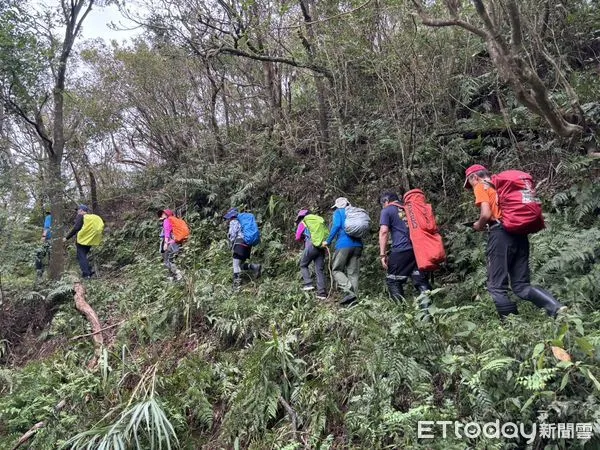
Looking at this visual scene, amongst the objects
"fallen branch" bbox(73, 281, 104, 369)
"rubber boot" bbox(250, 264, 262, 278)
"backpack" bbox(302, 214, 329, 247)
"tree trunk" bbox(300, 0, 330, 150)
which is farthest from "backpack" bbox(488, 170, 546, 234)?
"fallen branch" bbox(73, 281, 104, 369)

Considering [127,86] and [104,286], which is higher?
[127,86]

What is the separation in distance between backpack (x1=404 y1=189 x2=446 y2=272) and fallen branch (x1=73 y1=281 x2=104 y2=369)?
4.65 metres

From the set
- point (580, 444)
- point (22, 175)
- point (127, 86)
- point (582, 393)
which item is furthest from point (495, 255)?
point (127, 86)

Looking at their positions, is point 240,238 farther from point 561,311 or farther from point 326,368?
point 561,311

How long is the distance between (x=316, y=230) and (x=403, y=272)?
170 centimetres

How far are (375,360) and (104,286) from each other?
23.8ft

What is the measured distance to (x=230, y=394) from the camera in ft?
15.3

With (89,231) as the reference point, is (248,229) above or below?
below

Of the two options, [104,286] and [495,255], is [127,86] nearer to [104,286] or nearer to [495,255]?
[104,286]

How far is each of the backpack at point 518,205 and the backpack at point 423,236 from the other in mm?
1160

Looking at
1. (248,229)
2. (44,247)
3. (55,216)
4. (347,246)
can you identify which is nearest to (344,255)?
(347,246)

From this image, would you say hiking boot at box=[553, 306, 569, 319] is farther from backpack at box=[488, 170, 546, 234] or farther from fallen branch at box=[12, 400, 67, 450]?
fallen branch at box=[12, 400, 67, 450]

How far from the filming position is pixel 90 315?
24.1 ft

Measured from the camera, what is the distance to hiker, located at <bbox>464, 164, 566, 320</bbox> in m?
4.30
